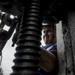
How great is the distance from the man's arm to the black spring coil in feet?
1.35

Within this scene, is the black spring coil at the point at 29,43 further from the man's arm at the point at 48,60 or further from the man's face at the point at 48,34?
the man's face at the point at 48,34

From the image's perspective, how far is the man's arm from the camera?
3.40ft

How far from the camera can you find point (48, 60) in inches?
42.1

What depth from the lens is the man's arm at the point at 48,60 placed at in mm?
1037

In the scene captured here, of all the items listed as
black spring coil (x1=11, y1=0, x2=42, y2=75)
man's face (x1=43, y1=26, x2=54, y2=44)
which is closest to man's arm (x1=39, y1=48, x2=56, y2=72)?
black spring coil (x1=11, y1=0, x2=42, y2=75)

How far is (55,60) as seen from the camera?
1.03 m

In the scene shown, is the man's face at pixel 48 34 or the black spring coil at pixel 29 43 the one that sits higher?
the man's face at pixel 48 34

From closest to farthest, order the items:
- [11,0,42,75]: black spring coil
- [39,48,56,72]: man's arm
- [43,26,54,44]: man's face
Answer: [11,0,42,75]: black spring coil → [39,48,56,72]: man's arm → [43,26,54,44]: man's face

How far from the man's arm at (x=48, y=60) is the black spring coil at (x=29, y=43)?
1.35ft

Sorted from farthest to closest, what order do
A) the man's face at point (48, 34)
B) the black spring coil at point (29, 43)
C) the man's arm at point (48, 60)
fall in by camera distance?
the man's face at point (48, 34), the man's arm at point (48, 60), the black spring coil at point (29, 43)

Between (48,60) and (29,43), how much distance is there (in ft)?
1.61

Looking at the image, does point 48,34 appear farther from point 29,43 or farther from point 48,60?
point 29,43

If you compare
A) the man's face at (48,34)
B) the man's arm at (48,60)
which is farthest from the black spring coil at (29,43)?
the man's face at (48,34)

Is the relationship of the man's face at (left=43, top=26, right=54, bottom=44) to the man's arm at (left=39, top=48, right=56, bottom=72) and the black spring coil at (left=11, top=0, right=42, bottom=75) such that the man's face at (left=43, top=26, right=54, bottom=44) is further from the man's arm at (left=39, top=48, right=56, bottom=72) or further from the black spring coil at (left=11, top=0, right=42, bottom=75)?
the black spring coil at (left=11, top=0, right=42, bottom=75)
